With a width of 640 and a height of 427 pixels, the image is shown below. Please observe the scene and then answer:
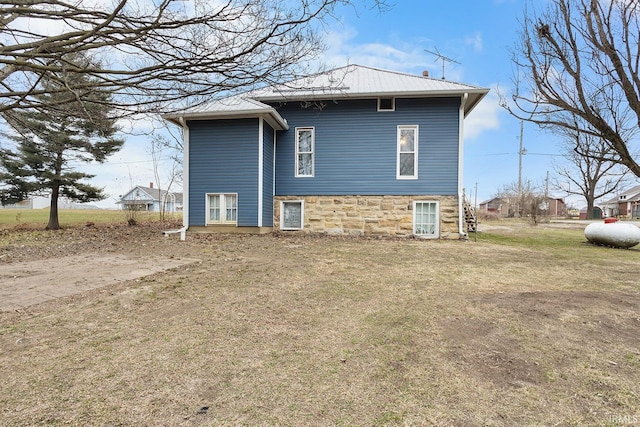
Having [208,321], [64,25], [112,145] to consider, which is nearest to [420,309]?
[208,321]

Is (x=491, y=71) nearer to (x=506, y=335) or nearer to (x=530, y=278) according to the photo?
(x=530, y=278)

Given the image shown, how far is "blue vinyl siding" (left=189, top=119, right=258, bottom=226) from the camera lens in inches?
391

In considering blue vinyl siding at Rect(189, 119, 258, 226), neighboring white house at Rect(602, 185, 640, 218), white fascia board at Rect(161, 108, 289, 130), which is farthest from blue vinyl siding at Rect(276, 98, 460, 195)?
neighboring white house at Rect(602, 185, 640, 218)

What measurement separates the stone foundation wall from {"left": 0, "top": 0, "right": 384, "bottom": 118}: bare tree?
20.8 feet

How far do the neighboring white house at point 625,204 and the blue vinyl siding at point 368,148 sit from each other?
50332 millimetres

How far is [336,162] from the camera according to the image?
34.9 ft

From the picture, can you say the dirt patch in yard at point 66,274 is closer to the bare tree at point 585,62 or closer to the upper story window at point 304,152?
the upper story window at point 304,152

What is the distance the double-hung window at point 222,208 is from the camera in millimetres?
10188

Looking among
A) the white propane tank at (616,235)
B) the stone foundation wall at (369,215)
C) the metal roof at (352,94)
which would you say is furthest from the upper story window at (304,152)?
the white propane tank at (616,235)

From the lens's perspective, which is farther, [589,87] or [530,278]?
[589,87]

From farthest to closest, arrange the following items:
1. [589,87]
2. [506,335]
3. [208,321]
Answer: [589,87] < [208,321] < [506,335]

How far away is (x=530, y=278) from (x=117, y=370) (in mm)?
5428

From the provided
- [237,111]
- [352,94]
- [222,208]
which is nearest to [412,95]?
[352,94]

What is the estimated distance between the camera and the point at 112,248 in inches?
294
